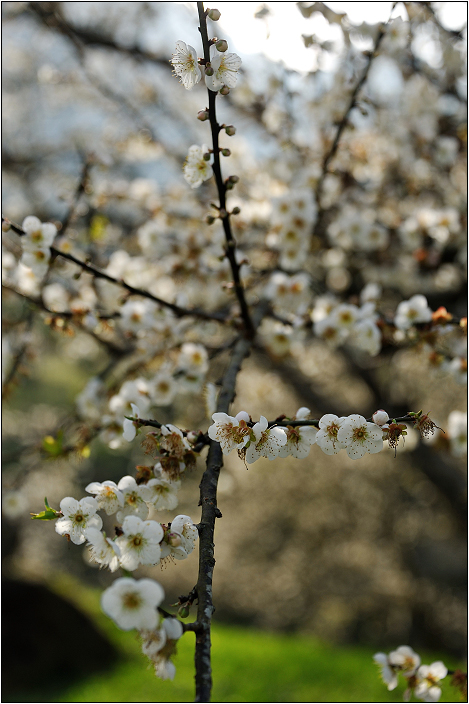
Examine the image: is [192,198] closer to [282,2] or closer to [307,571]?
[282,2]

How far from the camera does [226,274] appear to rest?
268 cm

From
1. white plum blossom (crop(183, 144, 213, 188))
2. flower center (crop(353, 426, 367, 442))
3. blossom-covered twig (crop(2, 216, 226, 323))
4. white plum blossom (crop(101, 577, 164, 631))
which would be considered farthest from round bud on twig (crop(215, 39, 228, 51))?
white plum blossom (crop(101, 577, 164, 631))

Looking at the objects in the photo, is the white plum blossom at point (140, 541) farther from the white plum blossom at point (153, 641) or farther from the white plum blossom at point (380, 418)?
the white plum blossom at point (380, 418)

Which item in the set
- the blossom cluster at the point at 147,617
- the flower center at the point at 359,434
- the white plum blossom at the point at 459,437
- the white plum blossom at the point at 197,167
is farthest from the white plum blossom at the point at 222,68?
the white plum blossom at the point at 459,437

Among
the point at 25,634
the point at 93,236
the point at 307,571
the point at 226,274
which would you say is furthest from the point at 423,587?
the point at 93,236

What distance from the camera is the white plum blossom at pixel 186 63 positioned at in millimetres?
1313

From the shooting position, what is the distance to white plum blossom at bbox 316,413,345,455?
1.30m

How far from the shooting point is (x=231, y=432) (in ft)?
4.03

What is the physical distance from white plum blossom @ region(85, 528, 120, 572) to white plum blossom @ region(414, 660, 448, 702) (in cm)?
123

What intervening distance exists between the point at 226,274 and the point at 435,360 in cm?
118

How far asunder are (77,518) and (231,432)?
428 millimetres

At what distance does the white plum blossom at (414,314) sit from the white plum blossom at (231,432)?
3.51ft

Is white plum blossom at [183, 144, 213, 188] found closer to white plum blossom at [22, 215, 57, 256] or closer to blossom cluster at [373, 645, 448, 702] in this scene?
white plum blossom at [22, 215, 57, 256]

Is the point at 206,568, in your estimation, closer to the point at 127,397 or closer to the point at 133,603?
the point at 133,603
